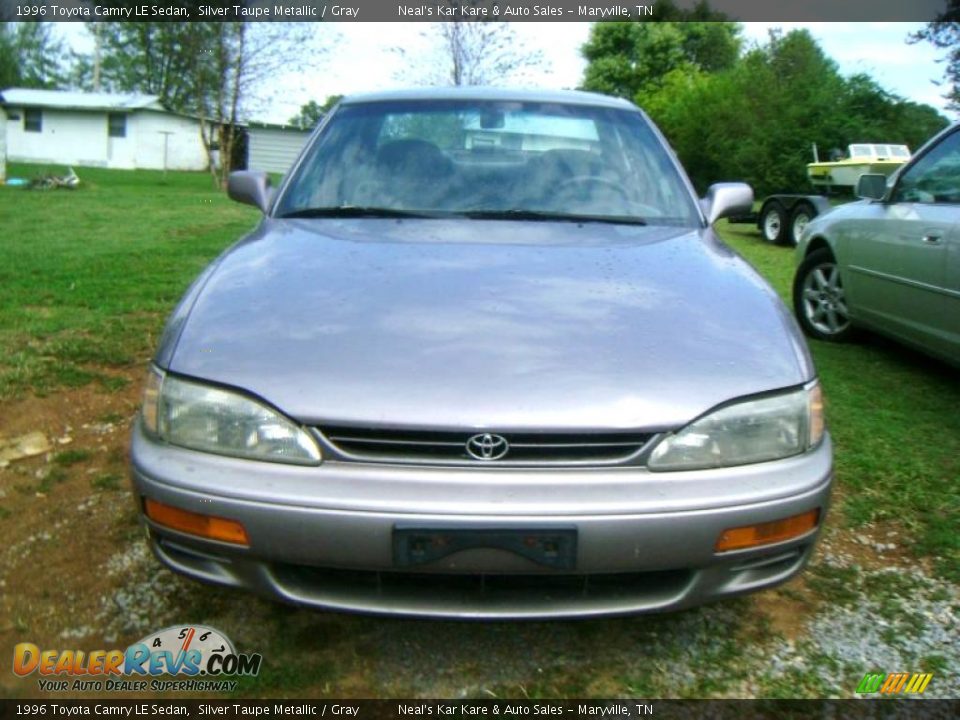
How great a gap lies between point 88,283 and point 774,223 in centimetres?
Result: 930

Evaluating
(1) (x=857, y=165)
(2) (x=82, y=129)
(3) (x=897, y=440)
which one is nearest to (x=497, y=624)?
(3) (x=897, y=440)

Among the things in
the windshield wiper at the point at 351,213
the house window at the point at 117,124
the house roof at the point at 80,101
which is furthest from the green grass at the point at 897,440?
the house window at the point at 117,124

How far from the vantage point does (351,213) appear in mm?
2918

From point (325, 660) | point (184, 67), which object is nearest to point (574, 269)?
point (325, 660)

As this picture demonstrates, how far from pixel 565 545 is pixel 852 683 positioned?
0.97 meters

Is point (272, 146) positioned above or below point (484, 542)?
below

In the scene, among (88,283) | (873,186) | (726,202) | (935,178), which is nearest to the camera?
(726,202)

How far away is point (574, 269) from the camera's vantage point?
2426mm

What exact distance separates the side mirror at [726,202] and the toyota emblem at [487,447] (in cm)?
182

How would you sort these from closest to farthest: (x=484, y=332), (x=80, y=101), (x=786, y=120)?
1. (x=484, y=332)
2. (x=786, y=120)
3. (x=80, y=101)

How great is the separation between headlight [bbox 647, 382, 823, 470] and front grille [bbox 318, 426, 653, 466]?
8 cm

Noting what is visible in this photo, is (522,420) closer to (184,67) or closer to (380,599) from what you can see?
(380,599)

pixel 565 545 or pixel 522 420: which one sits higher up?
pixel 522 420

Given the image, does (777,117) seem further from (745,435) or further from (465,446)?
(465,446)
